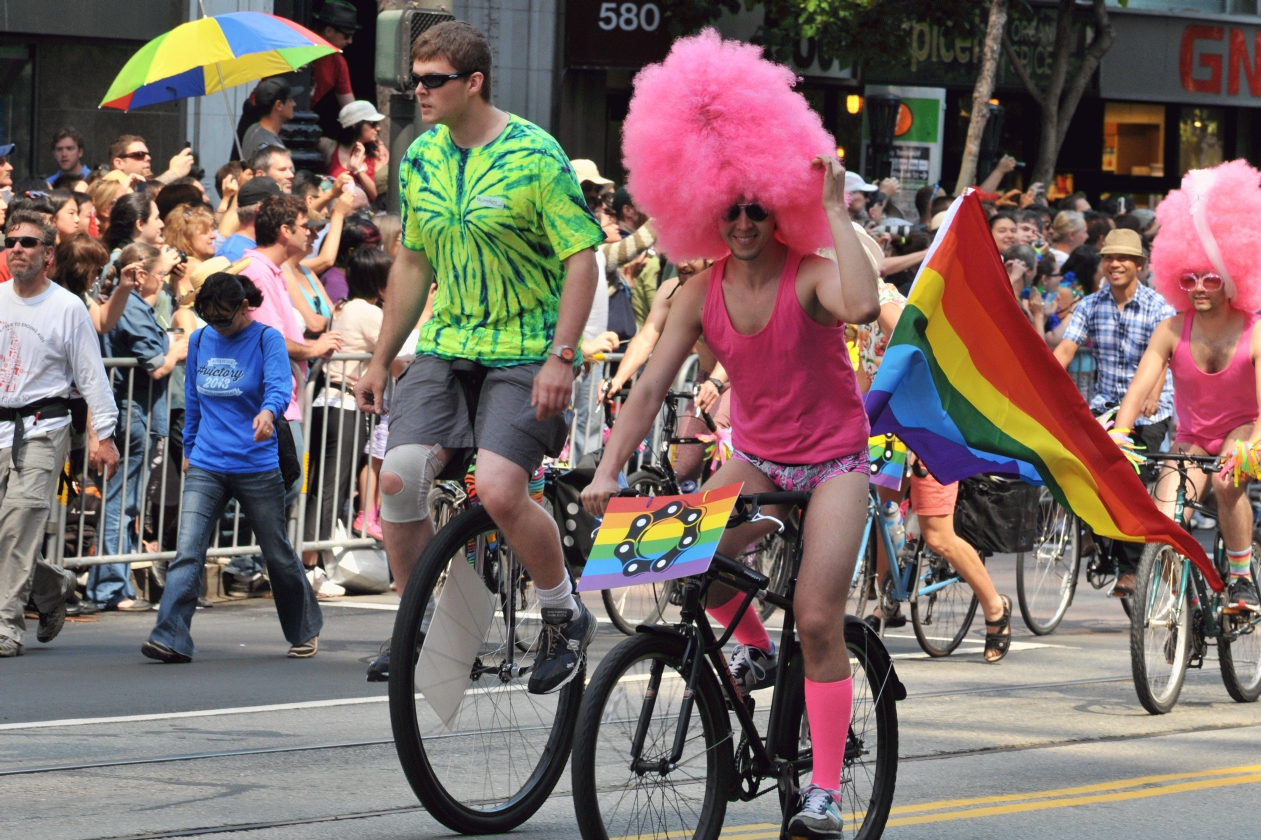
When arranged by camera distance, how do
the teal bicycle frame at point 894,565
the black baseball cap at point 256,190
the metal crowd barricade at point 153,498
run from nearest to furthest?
the teal bicycle frame at point 894,565, the metal crowd barricade at point 153,498, the black baseball cap at point 256,190

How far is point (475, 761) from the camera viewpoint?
5.79 metres

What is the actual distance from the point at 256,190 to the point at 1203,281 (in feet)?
17.7

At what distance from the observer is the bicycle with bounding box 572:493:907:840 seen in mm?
4926

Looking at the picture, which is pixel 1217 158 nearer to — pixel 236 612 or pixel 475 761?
pixel 236 612

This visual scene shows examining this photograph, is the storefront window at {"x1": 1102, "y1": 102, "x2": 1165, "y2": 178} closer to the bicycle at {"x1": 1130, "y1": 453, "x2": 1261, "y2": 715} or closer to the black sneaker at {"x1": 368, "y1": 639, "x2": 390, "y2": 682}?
the bicycle at {"x1": 1130, "y1": 453, "x2": 1261, "y2": 715}

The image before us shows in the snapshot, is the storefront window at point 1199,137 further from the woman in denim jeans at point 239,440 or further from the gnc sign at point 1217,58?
the woman in denim jeans at point 239,440

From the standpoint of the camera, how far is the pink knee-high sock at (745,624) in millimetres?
5383

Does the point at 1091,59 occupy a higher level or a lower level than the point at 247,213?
higher

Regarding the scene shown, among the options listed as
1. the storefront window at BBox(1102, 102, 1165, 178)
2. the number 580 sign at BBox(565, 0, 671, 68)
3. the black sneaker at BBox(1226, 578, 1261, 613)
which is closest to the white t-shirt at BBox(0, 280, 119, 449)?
the black sneaker at BBox(1226, 578, 1261, 613)

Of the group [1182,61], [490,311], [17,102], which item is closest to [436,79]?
[490,311]

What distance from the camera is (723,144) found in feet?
17.5

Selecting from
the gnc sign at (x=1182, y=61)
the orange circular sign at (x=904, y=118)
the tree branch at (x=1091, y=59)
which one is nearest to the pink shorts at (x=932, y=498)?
the orange circular sign at (x=904, y=118)

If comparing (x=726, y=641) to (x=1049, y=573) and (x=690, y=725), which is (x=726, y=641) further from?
(x=1049, y=573)

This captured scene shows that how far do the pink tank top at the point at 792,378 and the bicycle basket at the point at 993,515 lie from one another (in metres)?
4.60
